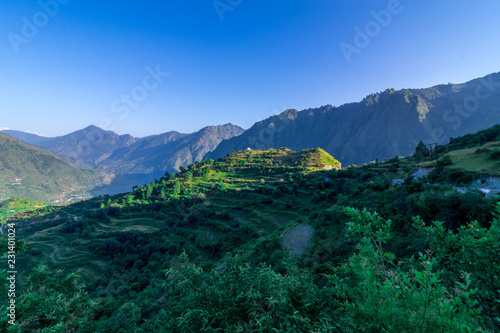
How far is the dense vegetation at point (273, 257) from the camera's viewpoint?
4.84 meters

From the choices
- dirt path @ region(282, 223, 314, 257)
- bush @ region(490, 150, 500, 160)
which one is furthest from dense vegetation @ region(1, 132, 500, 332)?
bush @ region(490, 150, 500, 160)

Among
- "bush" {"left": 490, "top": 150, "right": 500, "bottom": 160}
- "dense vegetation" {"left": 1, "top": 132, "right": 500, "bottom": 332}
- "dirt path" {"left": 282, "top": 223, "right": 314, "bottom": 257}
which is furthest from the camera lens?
"dirt path" {"left": 282, "top": 223, "right": 314, "bottom": 257}

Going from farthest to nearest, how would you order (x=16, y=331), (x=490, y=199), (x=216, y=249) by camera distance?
1. (x=216, y=249)
2. (x=490, y=199)
3. (x=16, y=331)

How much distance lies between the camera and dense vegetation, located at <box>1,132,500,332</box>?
15.9ft

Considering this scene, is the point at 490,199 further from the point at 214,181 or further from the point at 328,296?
the point at 214,181

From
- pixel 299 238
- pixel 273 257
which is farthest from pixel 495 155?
pixel 273 257

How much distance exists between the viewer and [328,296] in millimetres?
6445

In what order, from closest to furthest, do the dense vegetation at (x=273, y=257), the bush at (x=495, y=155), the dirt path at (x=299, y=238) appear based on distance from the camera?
the dense vegetation at (x=273, y=257) < the bush at (x=495, y=155) < the dirt path at (x=299, y=238)

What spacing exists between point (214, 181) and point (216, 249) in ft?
155

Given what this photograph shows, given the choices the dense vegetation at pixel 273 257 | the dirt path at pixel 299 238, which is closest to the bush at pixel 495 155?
the dense vegetation at pixel 273 257

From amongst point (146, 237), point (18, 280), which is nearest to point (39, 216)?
point (18, 280)

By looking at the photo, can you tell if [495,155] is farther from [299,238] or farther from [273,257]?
[273,257]

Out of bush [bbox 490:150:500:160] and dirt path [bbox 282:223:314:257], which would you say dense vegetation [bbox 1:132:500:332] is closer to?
dirt path [bbox 282:223:314:257]

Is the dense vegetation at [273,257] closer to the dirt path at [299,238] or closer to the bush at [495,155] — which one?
the dirt path at [299,238]
